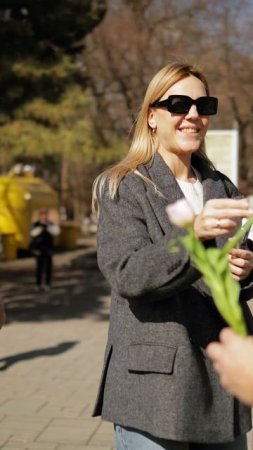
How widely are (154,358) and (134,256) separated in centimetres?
32

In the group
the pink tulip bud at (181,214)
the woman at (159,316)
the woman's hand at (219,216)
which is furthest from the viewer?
the woman at (159,316)

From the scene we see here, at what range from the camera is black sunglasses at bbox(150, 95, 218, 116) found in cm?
228

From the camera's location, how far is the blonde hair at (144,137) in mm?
2236

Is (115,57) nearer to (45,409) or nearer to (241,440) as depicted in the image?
(45,409)

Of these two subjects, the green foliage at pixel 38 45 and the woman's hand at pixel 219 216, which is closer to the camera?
the woman's hand at pixel 219 216

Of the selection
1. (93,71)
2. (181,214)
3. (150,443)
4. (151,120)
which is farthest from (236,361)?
(93,71)

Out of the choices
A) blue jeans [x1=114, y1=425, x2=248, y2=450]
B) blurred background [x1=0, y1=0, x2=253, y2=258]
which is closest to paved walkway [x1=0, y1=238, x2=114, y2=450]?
blue jeans [x1=114, y1=425, x2=248, y2=450]

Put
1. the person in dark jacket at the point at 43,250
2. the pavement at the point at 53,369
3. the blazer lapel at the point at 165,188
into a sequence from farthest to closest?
the person in dark jacket at the point at 43,250, the pavement at the point at 53,369, the blazer lapel at the point at 165,188

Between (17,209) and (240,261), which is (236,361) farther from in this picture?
(17,209)

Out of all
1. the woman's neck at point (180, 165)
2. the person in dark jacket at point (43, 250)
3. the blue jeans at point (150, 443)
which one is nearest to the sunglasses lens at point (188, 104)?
the woman's neck at point (180, 165)

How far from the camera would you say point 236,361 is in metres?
1.39

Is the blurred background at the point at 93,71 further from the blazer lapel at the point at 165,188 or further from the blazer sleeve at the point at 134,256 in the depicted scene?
the blazer sleeve at the point at 134,256

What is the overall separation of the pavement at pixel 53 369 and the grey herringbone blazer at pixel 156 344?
2703 millimetres

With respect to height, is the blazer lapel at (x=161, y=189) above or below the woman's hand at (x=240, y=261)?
above
